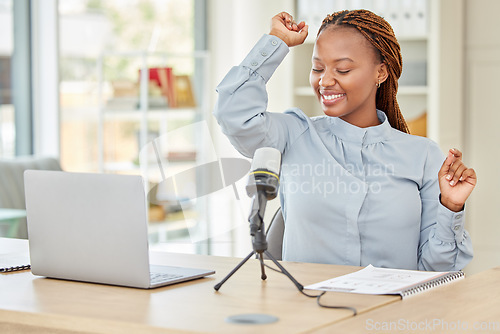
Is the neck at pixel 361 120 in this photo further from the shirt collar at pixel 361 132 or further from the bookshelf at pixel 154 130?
the bookshelf at pixel 154 130

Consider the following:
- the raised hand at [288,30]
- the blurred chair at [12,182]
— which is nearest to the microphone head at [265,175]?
the raised hand at [288,30]

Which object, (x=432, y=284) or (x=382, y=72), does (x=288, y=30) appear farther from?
(x=432, y=284)

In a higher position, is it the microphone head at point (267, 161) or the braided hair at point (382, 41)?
the braided hair at point (382, 41)

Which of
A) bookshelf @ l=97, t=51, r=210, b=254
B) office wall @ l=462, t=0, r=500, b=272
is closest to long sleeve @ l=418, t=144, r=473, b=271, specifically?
office wall @ l=462, t=0, r=500, b=272

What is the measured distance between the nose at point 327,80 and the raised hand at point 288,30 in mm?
105

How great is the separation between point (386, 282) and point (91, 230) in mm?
580

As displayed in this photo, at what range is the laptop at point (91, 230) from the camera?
136cm

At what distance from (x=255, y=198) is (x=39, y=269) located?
1.64ft

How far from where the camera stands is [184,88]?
4.60 meters

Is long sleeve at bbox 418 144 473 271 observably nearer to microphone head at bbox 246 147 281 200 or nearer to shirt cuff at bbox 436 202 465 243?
shirt cuff at bbox 436 202 465 243

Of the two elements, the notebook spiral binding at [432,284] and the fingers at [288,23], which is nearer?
the notebook spiral binding at [432,284]

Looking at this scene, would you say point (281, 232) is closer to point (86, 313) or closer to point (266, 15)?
point (86, 313)

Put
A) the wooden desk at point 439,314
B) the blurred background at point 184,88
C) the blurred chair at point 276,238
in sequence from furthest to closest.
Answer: the blurred background at point 184,88 < the blurred chair at point 276,238 < the wooden desk at point 439,314

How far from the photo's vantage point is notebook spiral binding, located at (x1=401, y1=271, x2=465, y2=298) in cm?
132
